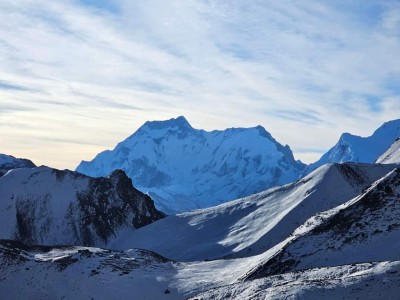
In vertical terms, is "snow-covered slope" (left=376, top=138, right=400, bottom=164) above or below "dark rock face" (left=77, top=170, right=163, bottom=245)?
above

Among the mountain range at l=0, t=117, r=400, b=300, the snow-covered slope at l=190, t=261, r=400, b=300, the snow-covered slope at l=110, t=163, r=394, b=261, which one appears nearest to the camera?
the snow-covered slope at l=190, t=261, r=400, b=300

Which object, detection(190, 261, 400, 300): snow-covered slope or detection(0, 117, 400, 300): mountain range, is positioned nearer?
detection(190, 261, 400, 300): snow-covered slope

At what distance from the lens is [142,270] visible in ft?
198

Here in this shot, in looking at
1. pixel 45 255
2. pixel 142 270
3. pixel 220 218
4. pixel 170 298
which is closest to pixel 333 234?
pixel 170 298

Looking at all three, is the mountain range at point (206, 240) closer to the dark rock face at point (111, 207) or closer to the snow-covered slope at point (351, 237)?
the snow-covered slope at point (351, 237)

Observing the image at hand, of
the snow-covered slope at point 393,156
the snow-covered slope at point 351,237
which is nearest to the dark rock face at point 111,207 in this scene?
the snow-covered slope at point 393,156

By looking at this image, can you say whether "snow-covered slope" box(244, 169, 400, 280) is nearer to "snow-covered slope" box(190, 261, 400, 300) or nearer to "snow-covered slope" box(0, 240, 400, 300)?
"snow-covered slope" box(0, 240, 400, 300)

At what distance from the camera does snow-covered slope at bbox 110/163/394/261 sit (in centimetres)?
8700

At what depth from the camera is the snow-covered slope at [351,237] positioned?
47653mm

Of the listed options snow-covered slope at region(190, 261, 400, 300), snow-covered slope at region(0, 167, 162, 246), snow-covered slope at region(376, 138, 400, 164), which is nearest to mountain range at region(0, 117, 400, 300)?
snow-covered slope at region(190, 261, 400, 300)

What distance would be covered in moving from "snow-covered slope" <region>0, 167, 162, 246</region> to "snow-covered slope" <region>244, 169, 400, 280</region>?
66221 millimetres

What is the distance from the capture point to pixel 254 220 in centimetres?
9619

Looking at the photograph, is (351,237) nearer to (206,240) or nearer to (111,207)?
(206,240)

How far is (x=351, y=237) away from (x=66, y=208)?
80.1 metres
